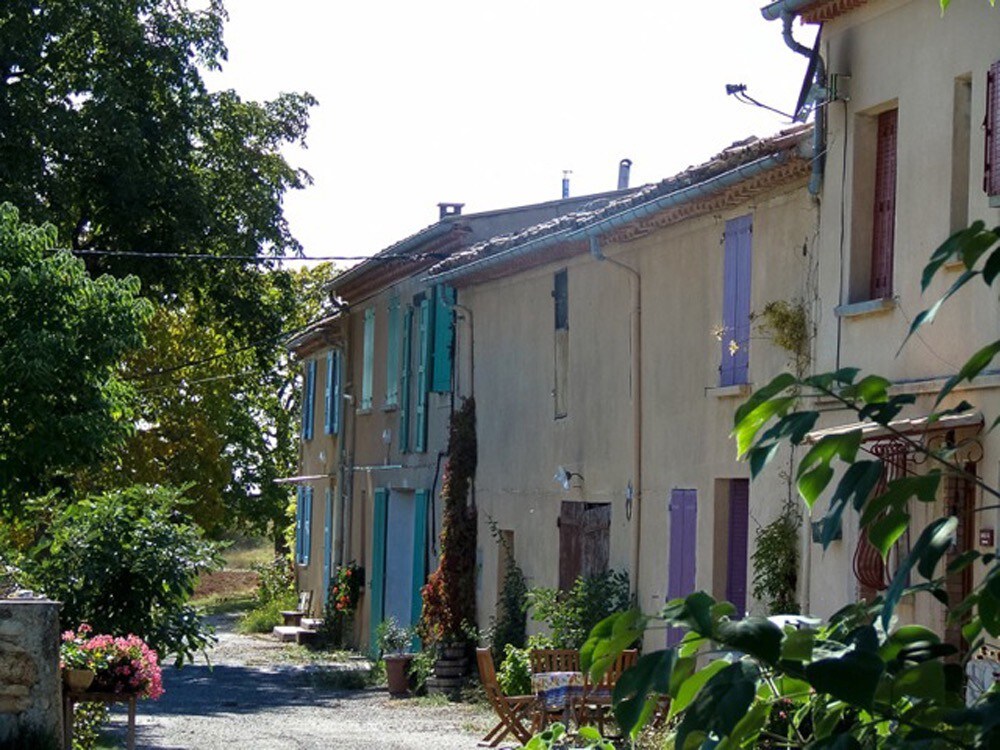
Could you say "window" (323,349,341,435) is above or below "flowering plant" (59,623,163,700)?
above

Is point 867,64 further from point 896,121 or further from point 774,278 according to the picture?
point 774,278

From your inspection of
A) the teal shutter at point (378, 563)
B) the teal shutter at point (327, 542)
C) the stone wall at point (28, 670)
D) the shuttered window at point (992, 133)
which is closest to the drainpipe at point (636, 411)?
the shuttered window at point (992, 133)

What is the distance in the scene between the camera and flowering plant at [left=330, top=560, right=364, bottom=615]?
25.8 m

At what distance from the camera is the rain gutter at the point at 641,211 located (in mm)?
11906

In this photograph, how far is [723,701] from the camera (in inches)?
74.2

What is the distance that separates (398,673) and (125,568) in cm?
797

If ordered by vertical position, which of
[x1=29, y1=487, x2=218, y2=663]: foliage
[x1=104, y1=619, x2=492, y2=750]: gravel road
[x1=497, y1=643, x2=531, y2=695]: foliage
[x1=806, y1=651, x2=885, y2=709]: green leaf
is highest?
[x1=806, y1=651, x2=885, y2=709]: green leaf

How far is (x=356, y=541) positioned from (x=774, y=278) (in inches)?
604

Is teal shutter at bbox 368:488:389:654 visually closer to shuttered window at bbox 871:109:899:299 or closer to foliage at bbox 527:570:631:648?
foliage at bbox 527:570:631:648

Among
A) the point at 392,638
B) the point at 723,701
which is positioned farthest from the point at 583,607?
the point at 723,701

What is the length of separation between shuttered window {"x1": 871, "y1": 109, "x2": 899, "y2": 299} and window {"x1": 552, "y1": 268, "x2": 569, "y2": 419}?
20.7 feet

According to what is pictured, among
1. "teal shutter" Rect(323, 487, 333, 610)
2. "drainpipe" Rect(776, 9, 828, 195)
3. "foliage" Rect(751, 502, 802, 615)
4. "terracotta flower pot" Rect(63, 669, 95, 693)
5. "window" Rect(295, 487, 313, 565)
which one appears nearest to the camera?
"terracotta flower pot" Rect(63, 669, 95, 693)

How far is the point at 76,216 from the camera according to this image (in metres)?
23.8

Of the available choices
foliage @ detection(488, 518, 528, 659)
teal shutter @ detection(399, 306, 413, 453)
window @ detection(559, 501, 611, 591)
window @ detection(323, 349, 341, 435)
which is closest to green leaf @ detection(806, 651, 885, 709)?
window @ detection(559, 501, 611, 591)
